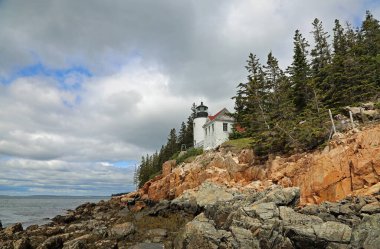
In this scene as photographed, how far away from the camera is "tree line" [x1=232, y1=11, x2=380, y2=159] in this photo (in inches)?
988

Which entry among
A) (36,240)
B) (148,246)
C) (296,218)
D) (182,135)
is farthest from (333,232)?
(182,135)

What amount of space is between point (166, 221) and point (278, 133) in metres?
11.8

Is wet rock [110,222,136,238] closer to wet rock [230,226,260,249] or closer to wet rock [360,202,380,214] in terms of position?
wet rock [230,226,260,249]

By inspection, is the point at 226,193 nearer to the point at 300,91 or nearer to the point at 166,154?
the point at 300,91

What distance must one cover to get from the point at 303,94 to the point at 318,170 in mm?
17622

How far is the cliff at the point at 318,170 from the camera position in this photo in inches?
677

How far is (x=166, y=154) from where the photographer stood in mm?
70250

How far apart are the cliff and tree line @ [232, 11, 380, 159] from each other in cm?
192

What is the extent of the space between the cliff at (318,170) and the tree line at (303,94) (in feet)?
6.30

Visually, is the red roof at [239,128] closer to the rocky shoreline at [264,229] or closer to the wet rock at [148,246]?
the rocky shoreline at [264,229]

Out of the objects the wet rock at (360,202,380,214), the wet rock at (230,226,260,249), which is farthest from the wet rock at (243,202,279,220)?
the wet rock at (360,202,380,214)

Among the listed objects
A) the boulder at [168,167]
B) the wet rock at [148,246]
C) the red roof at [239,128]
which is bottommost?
the wet rock at [148,246]

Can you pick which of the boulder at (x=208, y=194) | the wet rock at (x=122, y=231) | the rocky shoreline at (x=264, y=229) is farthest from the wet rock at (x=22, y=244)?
the boulder at (x=208, y=194)

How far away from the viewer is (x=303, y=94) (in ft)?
114
